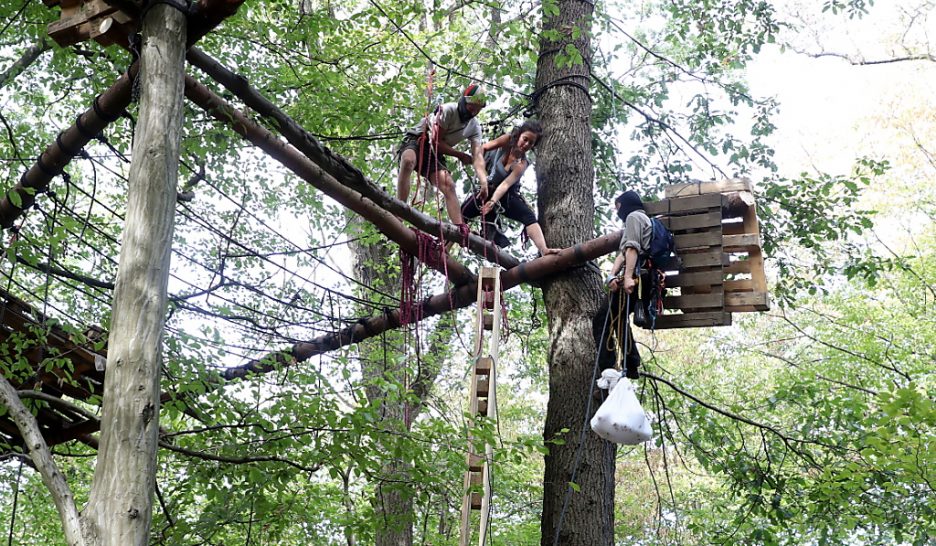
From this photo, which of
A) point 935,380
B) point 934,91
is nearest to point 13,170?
point 935,380

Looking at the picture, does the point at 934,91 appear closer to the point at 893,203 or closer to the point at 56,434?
the point at 893,203

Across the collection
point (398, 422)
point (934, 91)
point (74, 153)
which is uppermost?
point (934, 91)

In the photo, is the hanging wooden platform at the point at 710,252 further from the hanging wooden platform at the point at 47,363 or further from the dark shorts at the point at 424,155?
the hanging wooden platform at the point at 47,363

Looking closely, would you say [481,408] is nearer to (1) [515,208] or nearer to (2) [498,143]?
(1) [515,208]

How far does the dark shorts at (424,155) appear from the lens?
6.41 meters

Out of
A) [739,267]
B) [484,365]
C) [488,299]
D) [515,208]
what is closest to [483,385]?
[484,365]

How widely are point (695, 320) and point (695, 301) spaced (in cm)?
13

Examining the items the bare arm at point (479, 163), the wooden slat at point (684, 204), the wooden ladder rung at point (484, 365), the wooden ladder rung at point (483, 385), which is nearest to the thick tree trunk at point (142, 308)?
the wooden ladder rung at point (484, 365)

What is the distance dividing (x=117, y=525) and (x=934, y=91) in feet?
62.4

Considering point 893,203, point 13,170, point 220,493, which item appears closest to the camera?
point 220,493

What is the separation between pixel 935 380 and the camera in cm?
1161

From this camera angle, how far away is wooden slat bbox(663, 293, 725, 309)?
19.5 feet

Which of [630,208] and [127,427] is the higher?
[630,208]

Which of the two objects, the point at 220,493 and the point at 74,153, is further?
the point at 220,493
